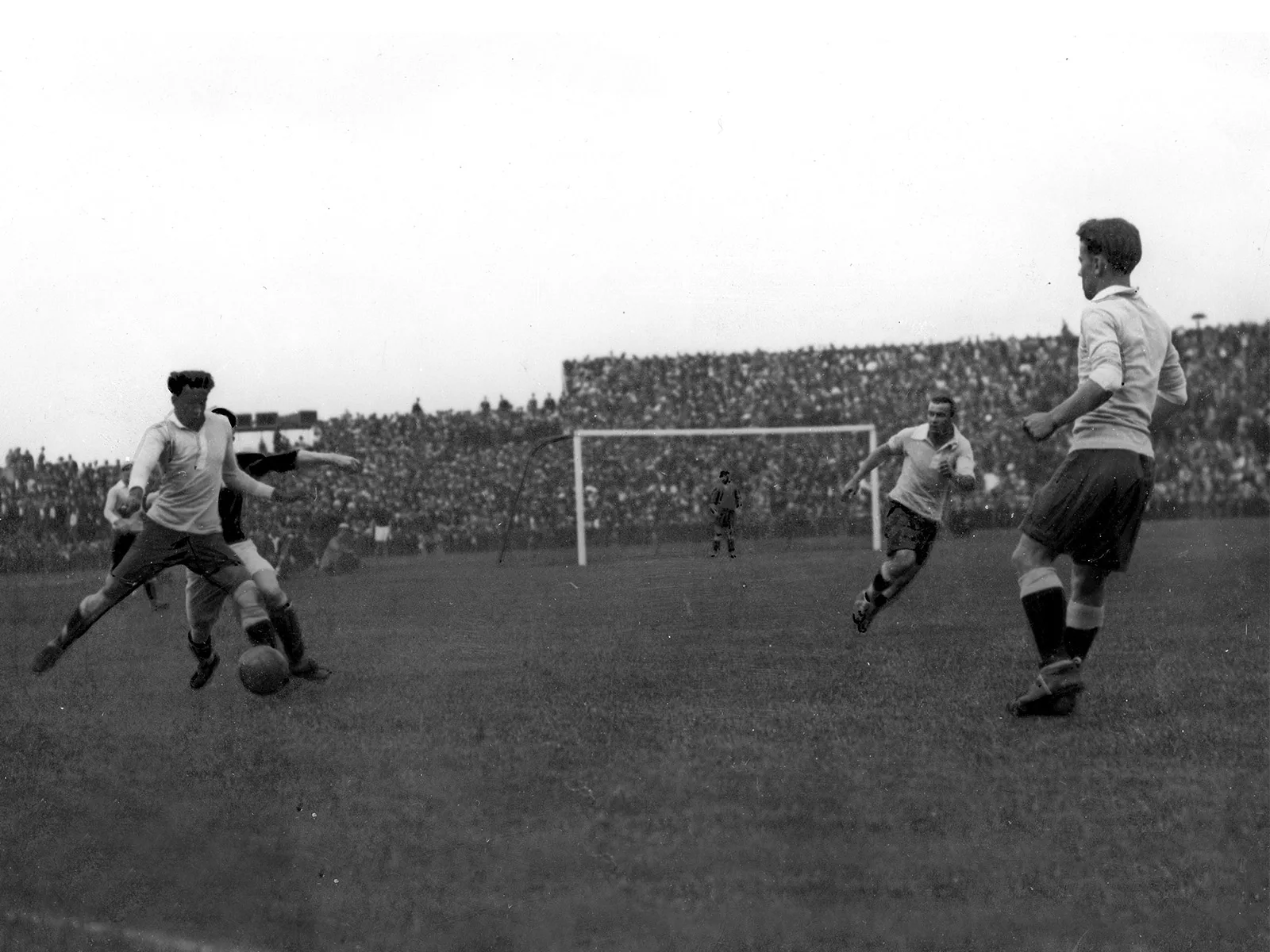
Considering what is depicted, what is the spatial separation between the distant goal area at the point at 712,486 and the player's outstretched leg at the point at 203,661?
1801 cm

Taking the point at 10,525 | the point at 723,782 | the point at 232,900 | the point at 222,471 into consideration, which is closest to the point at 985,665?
the point at 723,782

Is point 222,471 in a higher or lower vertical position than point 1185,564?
higher

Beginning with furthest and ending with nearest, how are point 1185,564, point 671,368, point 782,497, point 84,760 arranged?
point 671,368 < point 782,497 < point 1185,564 < point 84,760

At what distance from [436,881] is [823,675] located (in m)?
4.32

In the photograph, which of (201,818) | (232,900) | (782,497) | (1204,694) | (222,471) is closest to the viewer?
(232,900)

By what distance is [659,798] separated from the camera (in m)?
4.96

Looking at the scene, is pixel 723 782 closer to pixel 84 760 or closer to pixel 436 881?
pixel 436 881

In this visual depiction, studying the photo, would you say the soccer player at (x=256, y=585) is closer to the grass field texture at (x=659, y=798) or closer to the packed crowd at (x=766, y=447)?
the grass field texture at (x=659, y=798)

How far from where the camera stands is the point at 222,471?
7980 millimetres

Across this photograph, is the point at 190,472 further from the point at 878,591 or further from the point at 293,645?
the point at 878,591

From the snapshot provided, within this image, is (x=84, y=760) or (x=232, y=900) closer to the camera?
(x=232, y=900)

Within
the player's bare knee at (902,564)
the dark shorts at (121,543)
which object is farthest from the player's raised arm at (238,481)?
the dark shorts at (121,543)

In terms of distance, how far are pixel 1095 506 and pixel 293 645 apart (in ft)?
15.2

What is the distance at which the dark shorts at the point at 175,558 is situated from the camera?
7.73m
